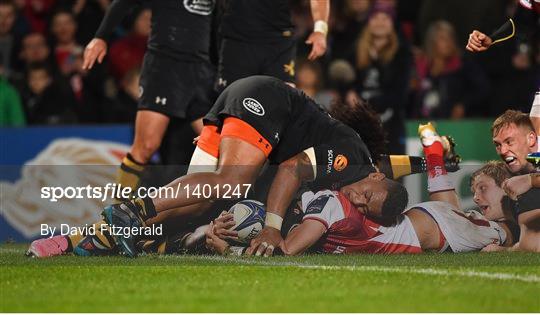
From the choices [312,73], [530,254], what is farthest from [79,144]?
[530,254]

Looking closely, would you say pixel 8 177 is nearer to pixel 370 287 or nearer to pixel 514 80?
pixel 370 287

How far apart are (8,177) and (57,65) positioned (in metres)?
3.56

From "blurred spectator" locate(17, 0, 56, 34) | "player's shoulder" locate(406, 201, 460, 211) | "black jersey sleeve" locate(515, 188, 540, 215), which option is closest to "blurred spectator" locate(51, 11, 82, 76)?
"blurred spectator" locate(17, 0, 56, 34)

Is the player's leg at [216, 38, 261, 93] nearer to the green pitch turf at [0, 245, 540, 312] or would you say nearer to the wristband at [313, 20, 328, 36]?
the wristband at [313, 20, 328, 36]

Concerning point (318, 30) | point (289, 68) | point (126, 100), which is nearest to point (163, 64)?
point (289, 68)

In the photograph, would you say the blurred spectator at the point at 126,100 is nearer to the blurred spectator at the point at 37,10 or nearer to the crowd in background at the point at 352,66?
the crowd in background at the point at 352,66

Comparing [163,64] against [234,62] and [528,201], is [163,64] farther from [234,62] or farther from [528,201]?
[528,201]

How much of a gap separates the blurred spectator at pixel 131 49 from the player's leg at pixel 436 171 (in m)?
4.89

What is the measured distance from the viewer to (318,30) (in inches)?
334

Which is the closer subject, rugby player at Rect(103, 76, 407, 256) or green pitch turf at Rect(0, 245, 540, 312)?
green pitch turf at Rect(0, 245, 540, 312)

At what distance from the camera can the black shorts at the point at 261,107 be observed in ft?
23.6

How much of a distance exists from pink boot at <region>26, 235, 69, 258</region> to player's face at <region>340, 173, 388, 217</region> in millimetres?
1638

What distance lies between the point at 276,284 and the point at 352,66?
19.4ft

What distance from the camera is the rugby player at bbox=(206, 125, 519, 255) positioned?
7.15 metres
